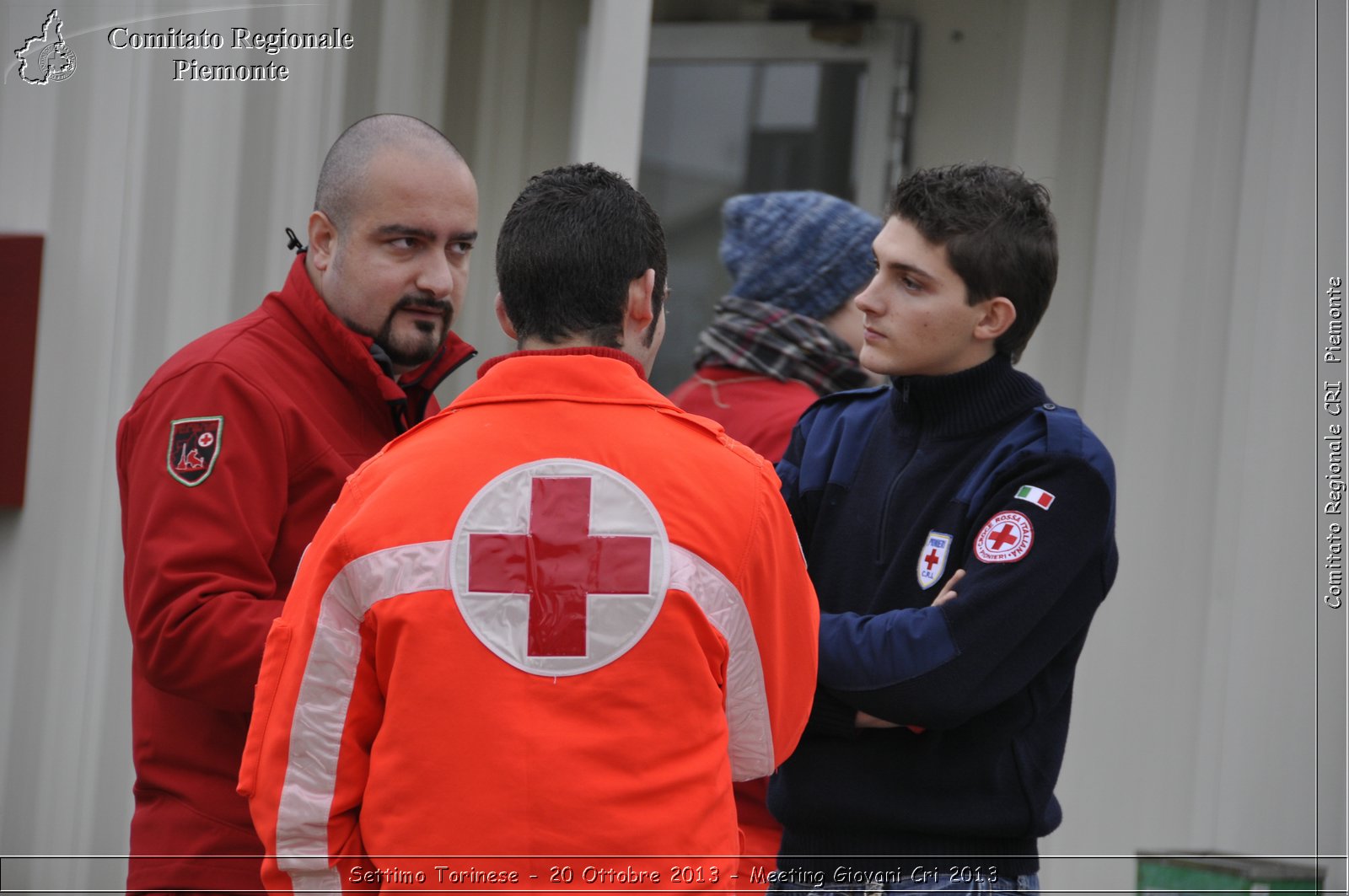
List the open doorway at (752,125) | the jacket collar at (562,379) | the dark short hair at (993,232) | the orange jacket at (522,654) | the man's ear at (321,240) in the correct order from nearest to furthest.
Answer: the orange jacket at (522,654) → the jacket collar at (562,379) → the dark short hair at (993,232) → the man's ear at (321,240) → the open doorway at (752,125)

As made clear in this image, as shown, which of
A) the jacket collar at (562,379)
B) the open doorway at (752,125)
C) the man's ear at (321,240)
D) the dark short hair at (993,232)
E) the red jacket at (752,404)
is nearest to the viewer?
the jacket collar at (562,379)

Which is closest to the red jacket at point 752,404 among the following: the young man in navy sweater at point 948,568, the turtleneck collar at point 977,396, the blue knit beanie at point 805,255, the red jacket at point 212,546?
the blue knit beanie at point 805,255

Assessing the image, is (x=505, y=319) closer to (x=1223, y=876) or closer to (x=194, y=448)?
(x=194, y=448)

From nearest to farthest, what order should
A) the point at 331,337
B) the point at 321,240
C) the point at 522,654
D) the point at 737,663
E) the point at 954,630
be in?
1. the point at 522,654
2. the point at 737,663
3. the point at 954,630
4. the point at 331,337
5. the point at 321,240

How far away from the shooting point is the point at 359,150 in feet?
7.91

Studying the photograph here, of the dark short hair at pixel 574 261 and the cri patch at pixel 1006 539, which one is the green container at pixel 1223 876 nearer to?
the cri patch at pixel 1006 539

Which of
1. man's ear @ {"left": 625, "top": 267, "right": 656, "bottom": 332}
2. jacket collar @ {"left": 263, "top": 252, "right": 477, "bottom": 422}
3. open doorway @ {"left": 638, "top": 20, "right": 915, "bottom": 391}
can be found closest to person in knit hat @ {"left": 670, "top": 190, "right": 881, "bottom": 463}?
jacket collar @ {"left": 263, "top": 252, "right": 477, "bottom": 422}

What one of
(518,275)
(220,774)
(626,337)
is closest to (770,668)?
(626,337)

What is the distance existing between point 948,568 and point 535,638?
758mm

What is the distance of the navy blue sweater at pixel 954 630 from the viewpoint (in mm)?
1976

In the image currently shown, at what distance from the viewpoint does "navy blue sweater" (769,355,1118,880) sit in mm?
1976

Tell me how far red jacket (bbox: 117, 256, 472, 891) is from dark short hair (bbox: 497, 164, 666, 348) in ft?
1.99

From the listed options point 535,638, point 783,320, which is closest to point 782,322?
point 783,320

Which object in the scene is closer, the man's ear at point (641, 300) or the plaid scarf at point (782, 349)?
the man's ear at point (641, 300)
